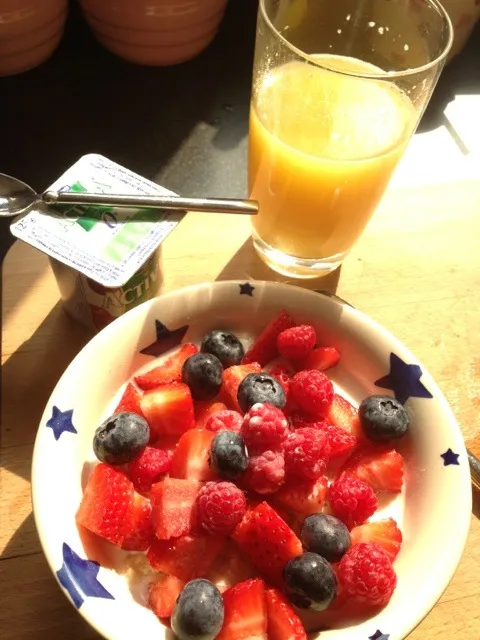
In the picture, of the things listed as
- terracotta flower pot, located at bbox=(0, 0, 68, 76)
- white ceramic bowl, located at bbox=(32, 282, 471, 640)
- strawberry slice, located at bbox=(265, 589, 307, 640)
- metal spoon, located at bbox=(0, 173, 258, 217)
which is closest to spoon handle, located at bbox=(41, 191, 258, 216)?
metal spoon, located at bbox=(0, 173, 258, 217)

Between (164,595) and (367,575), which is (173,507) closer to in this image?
(164,595)

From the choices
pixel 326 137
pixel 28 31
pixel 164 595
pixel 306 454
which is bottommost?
pixel 164 595

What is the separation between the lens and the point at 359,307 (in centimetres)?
Result: 114

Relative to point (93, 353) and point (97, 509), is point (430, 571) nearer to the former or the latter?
point (97, 509)

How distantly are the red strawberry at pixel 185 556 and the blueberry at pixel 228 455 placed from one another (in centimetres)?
8

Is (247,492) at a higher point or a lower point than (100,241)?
lower

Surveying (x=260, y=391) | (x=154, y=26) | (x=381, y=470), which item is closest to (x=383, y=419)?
(x=381, y=470)

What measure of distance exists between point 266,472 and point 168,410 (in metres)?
0.16

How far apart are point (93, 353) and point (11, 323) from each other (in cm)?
27

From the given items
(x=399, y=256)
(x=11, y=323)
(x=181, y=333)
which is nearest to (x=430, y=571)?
(x=181, y=333)

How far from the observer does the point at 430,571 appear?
761 mm

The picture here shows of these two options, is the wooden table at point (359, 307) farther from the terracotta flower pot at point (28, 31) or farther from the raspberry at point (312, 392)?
the terracotta flower pot at point (28, 31)

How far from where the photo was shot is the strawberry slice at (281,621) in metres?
0.71

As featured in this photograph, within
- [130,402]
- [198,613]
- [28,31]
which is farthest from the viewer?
[28,31]
